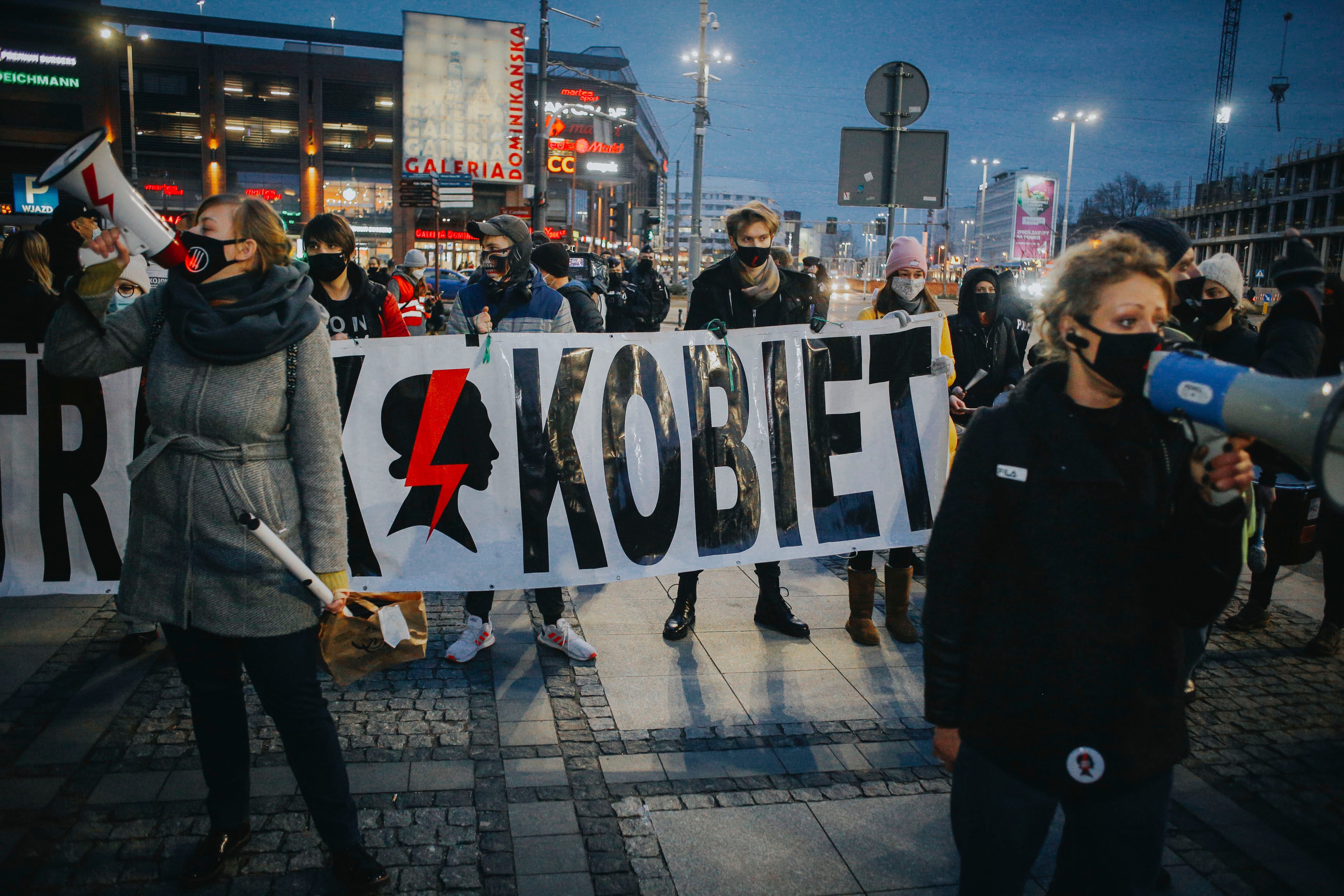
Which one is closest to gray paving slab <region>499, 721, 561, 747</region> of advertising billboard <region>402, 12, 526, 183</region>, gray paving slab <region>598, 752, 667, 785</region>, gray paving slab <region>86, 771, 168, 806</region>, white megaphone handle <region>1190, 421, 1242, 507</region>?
gray paving slab <region>598, 752, 667, 785</region>

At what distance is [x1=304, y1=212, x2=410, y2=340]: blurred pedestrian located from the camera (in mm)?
4797

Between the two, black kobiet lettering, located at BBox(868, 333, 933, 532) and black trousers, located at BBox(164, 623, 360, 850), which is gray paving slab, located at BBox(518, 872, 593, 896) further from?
black kobiet lettering, located at BBox(868, 333, 933, 532)

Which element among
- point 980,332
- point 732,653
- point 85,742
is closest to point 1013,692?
point 732,653

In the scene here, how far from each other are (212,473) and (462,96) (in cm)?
3255

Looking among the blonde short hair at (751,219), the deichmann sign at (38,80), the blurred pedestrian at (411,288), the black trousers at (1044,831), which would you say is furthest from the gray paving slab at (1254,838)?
the deichmann sign at (38,80)

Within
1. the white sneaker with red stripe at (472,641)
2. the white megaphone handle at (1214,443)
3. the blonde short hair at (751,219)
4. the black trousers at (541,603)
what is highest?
the blonde short hair at (751,219)

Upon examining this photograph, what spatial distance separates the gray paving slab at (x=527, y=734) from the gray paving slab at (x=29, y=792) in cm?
161

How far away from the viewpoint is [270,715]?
9.35 feet

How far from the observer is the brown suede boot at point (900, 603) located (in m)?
5.09

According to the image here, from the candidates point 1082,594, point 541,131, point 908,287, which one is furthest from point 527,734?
point 541,131

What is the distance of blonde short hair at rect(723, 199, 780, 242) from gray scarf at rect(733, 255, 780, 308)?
15 centimetres

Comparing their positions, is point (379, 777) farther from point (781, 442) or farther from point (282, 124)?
point (282, 124)

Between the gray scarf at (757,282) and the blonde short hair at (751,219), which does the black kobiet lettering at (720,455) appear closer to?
the gray scarf at (757,282)

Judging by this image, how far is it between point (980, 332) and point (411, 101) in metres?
30.6
